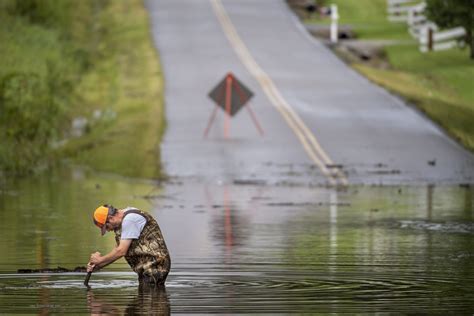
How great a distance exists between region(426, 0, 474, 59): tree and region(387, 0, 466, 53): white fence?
1.69 metres

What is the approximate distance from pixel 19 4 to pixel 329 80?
483 inches

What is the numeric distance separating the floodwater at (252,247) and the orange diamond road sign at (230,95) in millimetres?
6752

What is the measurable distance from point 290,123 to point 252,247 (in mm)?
20086

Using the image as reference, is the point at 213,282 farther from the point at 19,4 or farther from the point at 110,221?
the point at 19,4

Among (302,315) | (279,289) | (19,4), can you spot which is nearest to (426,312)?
(302,315)

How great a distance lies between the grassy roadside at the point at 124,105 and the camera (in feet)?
121

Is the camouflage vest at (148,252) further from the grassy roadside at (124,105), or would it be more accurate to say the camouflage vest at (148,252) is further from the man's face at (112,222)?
the grassy roadside at (124,105)

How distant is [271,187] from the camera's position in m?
31.7

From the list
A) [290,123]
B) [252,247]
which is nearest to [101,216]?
[252,247]

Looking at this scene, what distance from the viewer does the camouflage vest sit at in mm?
15930

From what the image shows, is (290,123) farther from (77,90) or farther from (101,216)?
(101,216)

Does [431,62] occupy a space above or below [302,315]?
above

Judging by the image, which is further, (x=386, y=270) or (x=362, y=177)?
(x=362, y=177)

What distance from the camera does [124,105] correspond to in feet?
157
